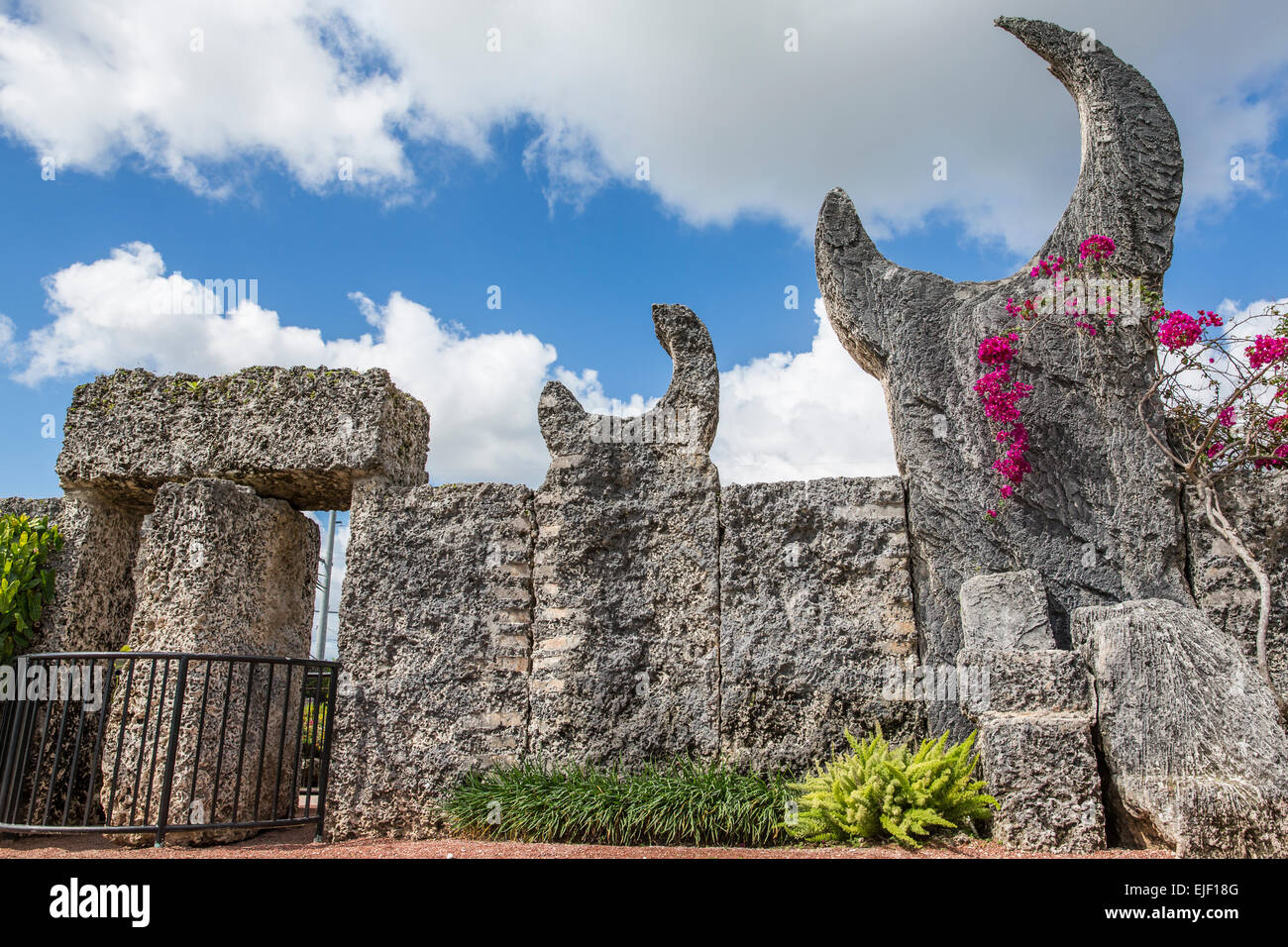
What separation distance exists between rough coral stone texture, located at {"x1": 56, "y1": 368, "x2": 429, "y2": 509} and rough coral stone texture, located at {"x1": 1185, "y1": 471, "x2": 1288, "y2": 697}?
15.6ft

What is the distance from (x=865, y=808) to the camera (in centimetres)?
396

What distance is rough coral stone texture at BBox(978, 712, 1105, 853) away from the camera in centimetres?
378

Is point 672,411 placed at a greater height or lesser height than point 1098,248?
lesser

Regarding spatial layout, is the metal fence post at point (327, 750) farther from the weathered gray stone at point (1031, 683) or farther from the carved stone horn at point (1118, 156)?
the carved stone horn at point (1118, 156)

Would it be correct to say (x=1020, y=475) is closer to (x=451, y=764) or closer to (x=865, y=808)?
(x=865, y=808)

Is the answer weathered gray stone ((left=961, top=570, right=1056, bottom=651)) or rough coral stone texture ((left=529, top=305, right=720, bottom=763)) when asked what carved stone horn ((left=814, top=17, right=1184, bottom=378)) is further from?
weathered gray stone ((left=961, top=570, right=1056, bottom=651))

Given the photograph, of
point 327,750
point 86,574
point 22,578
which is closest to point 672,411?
point 327,750

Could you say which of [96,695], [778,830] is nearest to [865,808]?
[778,830]

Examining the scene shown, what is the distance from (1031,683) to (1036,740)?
263 millimetres

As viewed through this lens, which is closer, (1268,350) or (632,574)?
(1268,350)

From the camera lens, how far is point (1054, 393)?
5.00 m

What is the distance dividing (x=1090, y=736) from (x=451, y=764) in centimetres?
334

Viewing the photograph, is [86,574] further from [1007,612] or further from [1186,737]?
[1186,737]

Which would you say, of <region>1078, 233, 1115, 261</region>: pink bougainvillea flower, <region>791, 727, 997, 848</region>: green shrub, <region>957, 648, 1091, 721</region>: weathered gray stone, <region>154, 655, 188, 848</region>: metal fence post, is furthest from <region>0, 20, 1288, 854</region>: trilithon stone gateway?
<region>154, 655, 188, 848</region>: metal fence post
